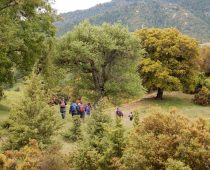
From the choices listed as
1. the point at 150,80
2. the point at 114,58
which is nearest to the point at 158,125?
the point at 114,58

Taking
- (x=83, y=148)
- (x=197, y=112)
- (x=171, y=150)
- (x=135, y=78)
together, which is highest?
(x=171, y=150)

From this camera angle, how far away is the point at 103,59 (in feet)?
162

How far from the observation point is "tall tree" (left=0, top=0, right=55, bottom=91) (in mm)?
36969

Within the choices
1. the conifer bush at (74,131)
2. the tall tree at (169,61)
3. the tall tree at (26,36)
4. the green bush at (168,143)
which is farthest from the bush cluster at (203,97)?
the green bush at (168,143)

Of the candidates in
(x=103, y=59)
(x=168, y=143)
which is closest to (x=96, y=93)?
(x=103, y=59)

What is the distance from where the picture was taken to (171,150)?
16844 millimetres

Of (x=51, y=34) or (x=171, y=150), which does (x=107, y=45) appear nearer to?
(x=51, y=34)

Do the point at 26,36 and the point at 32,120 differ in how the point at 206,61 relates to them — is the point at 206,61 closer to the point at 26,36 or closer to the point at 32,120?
the point at 26,36

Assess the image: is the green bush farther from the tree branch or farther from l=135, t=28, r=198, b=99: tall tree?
l=135, t=28, r=198, b=99: tall tree

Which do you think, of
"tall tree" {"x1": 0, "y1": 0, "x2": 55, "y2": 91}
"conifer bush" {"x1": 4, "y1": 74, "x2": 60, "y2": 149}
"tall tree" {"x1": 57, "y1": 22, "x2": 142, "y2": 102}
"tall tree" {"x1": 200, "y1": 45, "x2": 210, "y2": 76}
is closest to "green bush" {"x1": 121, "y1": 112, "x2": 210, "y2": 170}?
"conifer bush" {"x1": 4, "y1": 74, "x2": 60, "y2": 149}

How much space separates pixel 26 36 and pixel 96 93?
14.4 m

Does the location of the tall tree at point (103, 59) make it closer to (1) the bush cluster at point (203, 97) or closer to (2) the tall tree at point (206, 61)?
(1) the bush cluster at point (203, 97)

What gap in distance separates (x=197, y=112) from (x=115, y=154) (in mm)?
34584

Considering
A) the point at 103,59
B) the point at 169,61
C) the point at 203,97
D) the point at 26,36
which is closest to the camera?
the point at 26,36
